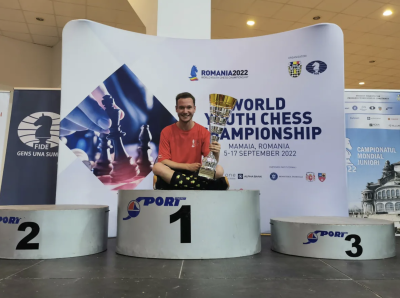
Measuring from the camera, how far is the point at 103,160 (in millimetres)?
3553

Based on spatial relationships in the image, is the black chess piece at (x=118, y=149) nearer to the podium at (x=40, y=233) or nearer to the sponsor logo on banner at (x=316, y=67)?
the podium at (x=40, y=233)

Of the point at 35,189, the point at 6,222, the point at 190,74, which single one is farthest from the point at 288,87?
the point at 35,189

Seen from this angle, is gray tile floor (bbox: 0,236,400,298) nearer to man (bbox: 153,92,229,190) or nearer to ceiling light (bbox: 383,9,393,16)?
man (bbox: 153,92,229,190)

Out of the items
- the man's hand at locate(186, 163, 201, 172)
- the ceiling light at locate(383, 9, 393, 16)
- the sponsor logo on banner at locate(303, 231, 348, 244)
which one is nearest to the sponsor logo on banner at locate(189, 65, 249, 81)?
the man's hand at locate(186, 163, 201, 172)

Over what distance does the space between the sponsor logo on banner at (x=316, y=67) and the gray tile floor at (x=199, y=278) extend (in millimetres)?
1990

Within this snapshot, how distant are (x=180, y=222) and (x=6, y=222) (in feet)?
4.08

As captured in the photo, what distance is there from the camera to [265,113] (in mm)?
3611

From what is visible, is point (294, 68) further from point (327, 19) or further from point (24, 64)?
point (24, 64)

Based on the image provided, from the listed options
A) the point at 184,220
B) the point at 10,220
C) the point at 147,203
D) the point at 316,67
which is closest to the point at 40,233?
the point at 10,220

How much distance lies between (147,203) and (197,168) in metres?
0.48

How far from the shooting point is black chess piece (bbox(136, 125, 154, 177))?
3.62 meters

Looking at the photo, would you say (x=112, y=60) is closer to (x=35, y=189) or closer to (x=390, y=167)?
(x=35, y=189)

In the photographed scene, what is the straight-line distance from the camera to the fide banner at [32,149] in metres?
3.92

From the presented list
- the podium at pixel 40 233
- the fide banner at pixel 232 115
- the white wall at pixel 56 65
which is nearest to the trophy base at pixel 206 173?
the podium at pixel 40 233
